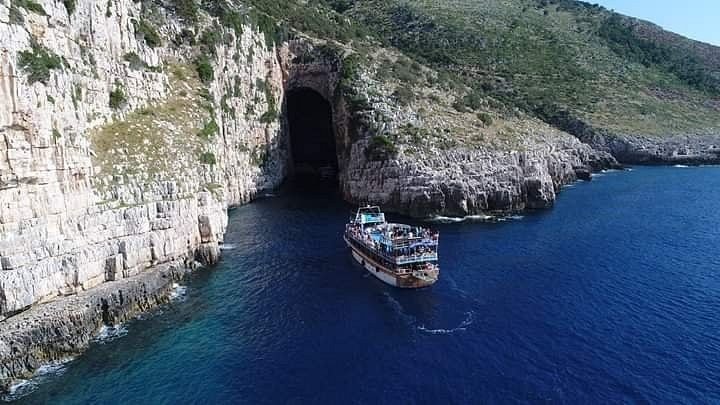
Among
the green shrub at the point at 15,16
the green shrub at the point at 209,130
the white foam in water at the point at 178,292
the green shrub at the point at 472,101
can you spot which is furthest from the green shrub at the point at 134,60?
the green shrub at the point at 472,101

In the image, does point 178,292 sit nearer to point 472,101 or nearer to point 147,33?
point 147,33

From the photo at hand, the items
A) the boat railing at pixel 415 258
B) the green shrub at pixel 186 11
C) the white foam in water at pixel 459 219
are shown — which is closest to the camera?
the boat railing at pixel 415 258

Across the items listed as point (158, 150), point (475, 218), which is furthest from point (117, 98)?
point (475, 218)

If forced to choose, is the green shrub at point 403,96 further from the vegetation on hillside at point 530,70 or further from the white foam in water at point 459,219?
the vegetation on hillside at point 530,70

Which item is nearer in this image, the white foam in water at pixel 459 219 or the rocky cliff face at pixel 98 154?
the rocky cliff face at pixel 98 154

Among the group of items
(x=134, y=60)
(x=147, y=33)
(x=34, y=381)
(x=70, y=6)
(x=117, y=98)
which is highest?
(x=147, y=33)

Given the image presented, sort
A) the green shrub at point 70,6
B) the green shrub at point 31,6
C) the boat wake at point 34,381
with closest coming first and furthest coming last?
the boat wake at point 34,381 < the green shrub at point 31,6 < the green shrub at point 70,6

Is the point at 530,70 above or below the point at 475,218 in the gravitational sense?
above
